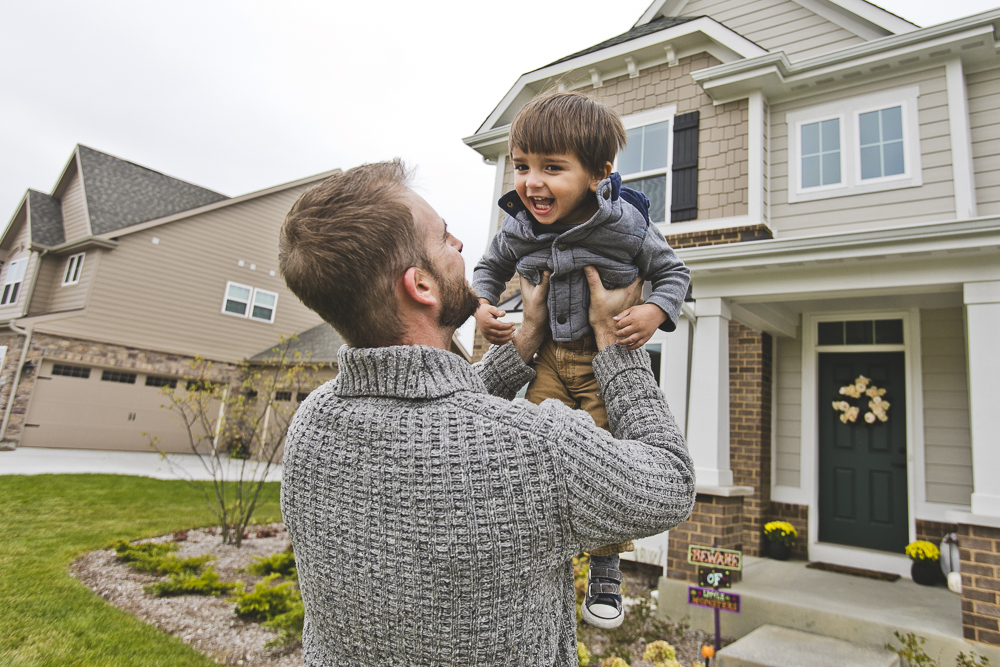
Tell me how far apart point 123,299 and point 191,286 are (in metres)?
1.86

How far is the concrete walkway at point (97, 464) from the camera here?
11375mm

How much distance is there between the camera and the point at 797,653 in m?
4.40

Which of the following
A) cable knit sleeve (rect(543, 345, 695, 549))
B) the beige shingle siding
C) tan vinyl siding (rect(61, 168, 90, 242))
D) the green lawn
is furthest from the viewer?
tan vinyl siding (rect(61, 168, 90, 242))

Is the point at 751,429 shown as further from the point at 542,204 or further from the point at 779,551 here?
the point at 542,204

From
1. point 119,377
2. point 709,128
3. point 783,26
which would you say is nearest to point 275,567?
point 709,128

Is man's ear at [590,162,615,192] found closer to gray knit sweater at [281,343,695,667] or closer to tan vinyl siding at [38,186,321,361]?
gray knit sweater at [281,343,695,667]

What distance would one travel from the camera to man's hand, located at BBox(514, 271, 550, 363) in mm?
1581

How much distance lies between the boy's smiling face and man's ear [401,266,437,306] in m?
0.46

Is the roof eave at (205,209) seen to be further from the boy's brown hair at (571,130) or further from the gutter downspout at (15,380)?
the boy's brown hair at (571,130)

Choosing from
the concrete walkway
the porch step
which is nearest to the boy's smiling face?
the porch step

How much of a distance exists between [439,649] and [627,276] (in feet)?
3.26

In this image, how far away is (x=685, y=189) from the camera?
7656 mm

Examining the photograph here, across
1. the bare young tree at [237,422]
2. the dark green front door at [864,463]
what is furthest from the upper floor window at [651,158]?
the bare young tree at [237,422]

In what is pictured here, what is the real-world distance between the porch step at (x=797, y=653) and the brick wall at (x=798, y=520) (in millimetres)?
2211
